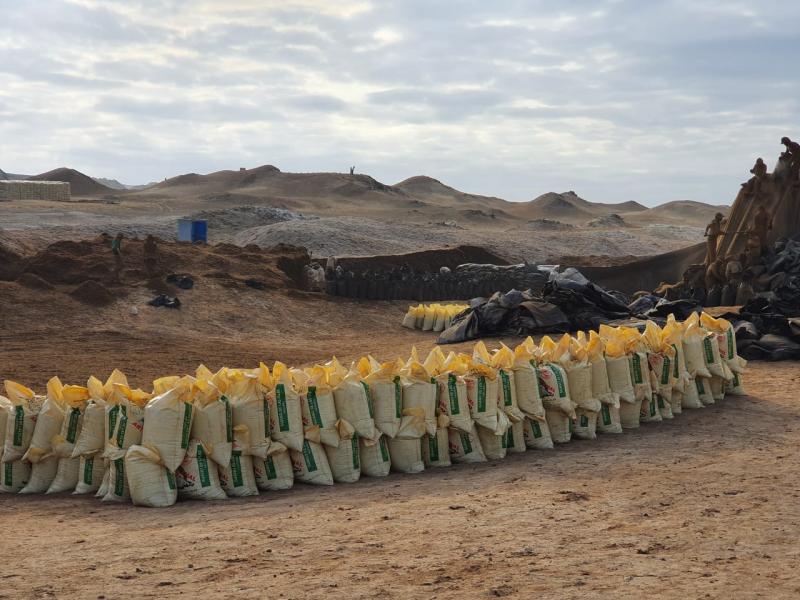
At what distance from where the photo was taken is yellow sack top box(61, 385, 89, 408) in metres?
6.50

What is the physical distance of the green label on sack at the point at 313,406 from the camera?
6.54 metres

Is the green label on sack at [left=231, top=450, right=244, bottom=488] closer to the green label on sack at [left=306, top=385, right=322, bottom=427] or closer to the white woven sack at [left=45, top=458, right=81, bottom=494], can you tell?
the green label on sack at [left=306, top=385, right=322, bottom=427]

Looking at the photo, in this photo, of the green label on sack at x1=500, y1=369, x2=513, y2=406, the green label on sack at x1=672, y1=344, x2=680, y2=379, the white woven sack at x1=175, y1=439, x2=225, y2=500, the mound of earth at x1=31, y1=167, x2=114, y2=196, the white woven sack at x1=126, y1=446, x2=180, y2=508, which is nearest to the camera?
the white woven sack at x1=126, y1=446, x2=180, y2=508

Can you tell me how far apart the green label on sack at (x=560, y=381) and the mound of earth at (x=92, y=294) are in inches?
487

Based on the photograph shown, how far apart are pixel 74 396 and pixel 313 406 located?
1.66 metres

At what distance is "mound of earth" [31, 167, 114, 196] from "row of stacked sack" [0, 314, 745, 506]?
74.1 meters

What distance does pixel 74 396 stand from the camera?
256 inches

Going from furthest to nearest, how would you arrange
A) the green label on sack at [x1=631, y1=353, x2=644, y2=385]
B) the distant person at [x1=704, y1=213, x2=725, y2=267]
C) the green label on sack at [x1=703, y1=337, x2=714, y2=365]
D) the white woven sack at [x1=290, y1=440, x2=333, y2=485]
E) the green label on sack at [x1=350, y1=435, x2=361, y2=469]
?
the distant person at [x1=704, y1=213, x2=725, y2=267], the green label on sack at [x1=703, y1=337, x2=714, y2=365], the green label on sack at [x1=631, y1=353, x2=644, y2=385], the green label on sack at [x1=350, y1=435, x2=361, y2=469], the white woven sack at [x1=290, y1=440, x2=333, y2=485]

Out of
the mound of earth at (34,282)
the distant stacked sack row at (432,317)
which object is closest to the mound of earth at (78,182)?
the mound of earth at (34,282)

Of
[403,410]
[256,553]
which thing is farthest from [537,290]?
[256,553]

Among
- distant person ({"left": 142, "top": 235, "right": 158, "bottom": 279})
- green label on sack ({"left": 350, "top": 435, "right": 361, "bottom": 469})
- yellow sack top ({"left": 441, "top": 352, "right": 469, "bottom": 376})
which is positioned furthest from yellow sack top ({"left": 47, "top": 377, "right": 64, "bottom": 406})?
distant person ({"left": 142, "top": 235, "right": 158, "bottom": 279})

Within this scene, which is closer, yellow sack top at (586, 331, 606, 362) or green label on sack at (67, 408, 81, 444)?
Result: green label on sack at (67, 408, 81, 444)

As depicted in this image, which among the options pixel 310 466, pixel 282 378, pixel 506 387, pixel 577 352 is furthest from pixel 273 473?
pixel 577 352

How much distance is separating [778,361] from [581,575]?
802 centimetres
